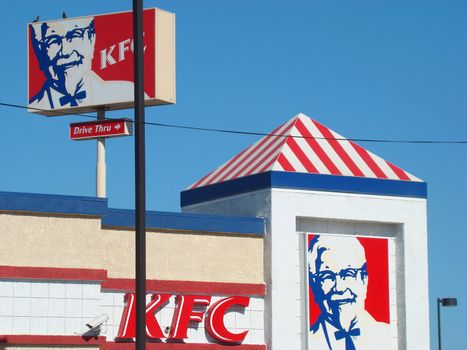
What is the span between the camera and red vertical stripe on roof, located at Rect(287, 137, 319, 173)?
31672mm

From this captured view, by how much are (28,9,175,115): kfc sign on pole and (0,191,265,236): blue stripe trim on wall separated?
319 cm

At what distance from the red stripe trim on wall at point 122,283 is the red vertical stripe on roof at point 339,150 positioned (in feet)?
13.4

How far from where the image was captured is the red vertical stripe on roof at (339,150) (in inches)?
1282

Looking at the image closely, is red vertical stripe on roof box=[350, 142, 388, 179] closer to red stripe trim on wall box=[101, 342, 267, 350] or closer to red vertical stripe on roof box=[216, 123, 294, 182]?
red vertical stripe on roof box=[216, 123, 294, 182]

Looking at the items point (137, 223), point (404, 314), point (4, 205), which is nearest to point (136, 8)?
point (137, 223)

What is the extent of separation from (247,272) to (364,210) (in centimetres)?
365

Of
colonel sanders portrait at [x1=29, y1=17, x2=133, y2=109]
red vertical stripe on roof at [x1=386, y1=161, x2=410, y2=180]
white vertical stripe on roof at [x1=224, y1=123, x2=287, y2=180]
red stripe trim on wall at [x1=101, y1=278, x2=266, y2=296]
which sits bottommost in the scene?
red stripe trim on wall at [x1=101, y1=278, x2=266, y2=296]

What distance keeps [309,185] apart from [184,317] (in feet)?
15.5

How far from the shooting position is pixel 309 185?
3136 cm

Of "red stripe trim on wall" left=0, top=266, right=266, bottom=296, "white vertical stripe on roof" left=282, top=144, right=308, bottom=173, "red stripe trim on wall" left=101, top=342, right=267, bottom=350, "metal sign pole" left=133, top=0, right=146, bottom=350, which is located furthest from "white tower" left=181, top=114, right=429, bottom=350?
"metal sign pole" left=133, top=0, right=146, bottom=350

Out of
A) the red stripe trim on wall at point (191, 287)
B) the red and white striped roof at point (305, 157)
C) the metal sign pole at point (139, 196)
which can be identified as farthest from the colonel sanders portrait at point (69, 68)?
the metal sign pole at point (139, 196)

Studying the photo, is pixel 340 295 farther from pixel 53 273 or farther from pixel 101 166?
pixel 53 273

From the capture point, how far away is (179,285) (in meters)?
29.5

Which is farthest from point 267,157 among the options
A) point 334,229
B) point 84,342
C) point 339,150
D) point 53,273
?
point 84,342
